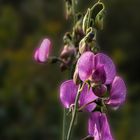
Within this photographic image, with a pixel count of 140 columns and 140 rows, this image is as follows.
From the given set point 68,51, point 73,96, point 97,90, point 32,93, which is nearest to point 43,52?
point 68,51

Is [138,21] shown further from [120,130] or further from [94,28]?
[94,28]

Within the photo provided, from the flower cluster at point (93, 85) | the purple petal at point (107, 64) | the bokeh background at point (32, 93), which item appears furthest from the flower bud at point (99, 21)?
the bokeh background at point (32, 93)

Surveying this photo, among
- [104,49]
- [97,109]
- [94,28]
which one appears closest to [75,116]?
[97,109]

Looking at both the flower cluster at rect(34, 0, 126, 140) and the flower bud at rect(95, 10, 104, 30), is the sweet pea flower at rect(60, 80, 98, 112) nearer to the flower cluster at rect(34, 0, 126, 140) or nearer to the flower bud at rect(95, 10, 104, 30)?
the flower cluster at rect(34, 0, 126, 140)

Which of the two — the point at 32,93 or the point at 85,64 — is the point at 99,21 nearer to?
the point at 85,64

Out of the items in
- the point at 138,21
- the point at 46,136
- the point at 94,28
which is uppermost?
the point at 138,21

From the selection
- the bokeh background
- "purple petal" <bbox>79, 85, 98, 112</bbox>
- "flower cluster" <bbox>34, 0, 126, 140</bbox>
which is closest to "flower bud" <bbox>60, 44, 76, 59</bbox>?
"flower cluster" <bbox>34, 0, 126, 140</bbox>
